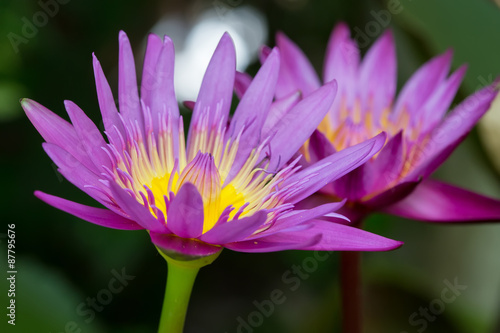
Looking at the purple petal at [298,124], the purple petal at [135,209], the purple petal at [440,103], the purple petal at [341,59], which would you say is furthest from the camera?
the purple petal at [341,59]

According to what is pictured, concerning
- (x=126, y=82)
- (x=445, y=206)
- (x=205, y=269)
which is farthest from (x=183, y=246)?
(x=205, y=269)

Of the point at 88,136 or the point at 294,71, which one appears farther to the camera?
the point at 294,71

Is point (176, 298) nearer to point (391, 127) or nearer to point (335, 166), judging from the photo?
point (335, 166)

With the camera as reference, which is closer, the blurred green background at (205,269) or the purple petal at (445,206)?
the purple petal at (445,206)

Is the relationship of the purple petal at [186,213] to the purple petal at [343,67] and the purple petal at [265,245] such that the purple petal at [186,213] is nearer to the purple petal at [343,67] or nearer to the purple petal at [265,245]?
the purple petal at [265,245]

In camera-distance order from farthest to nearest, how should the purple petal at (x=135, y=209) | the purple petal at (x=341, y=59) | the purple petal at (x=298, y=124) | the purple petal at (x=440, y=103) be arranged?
the purple petal at (x=341, y=59), the purple petal at (x=440, y=103), the purple petal at (x=298, y=124), the purple petal at (x=135, y=209)

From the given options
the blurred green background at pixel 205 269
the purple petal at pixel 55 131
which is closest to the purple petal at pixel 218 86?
the purple petal at pixel 55 131

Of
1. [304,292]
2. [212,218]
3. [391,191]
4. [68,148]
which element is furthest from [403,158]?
[304,292]
